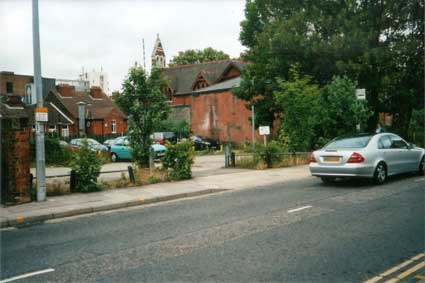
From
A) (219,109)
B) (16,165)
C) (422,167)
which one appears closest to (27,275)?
(16,165)

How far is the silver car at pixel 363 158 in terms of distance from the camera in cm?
1230

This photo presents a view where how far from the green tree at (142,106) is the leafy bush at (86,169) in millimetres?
2980

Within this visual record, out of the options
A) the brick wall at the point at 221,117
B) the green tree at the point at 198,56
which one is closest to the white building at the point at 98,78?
the green tree at the point at 198,56

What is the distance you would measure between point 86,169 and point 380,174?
885cm

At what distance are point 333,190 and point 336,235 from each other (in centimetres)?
524

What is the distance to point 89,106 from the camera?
59688mm

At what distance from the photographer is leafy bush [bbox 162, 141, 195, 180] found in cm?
1542

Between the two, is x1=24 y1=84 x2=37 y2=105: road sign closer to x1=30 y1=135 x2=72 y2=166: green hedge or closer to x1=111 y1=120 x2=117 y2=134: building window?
x1=30 y1=135 x2=72 y2=166: green hedge

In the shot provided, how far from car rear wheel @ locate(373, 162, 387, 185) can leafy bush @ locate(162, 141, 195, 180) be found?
626 cm

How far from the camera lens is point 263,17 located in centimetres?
3347

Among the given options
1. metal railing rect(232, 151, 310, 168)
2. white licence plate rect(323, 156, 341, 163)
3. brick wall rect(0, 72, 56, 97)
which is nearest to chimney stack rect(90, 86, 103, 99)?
brick wall rect(0, 72, 56, 97)

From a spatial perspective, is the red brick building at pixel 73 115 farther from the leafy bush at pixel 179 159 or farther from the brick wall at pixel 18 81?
the leafy bush at pixel 179 159

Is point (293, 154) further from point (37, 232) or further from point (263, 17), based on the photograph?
point (263, 17)

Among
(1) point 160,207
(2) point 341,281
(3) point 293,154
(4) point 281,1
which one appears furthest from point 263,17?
(2) point 341,281
